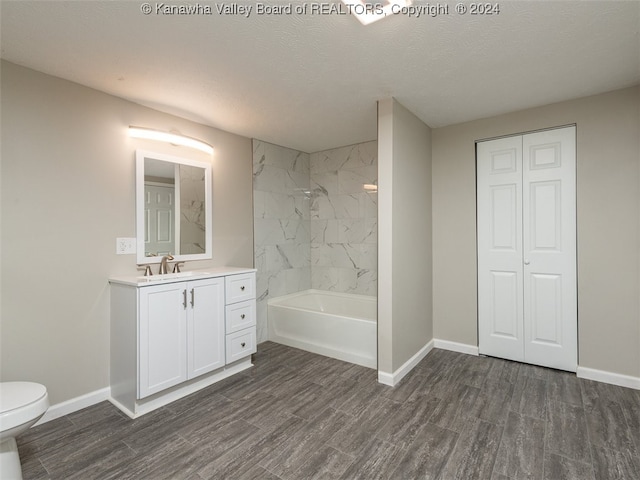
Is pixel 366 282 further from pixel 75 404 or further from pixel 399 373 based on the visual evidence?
pixel 75 404

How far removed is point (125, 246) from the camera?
8.29 feet

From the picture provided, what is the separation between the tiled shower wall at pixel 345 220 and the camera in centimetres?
397

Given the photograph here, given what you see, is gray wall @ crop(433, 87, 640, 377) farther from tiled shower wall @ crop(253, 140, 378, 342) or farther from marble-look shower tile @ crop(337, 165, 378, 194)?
tiled shower wall @ crop(253, 140, 378, 342)

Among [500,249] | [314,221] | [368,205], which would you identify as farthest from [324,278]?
[500,249]

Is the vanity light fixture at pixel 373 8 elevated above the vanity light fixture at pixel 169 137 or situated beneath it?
elevated above

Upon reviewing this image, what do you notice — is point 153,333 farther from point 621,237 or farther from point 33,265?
point 621,237

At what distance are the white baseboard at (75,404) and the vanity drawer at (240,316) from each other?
0.99 meters

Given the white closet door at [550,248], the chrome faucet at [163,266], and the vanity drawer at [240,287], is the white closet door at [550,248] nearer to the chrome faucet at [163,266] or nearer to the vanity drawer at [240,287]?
the vanity drawer at [240,287]

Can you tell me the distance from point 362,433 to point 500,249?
2.17 m

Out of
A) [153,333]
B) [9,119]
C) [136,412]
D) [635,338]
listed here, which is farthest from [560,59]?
[136,412]

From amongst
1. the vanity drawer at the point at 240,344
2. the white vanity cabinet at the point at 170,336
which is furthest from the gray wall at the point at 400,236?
the white vanity cabinet at the point at 170,336

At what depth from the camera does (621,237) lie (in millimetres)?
2492

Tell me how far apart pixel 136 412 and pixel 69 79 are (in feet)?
7.82

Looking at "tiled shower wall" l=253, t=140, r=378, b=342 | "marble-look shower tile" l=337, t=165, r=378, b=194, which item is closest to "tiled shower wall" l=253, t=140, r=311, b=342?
"tiled shower wall" l=253, t=140, r=378, b=342
